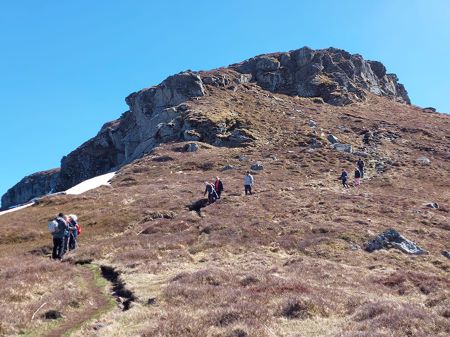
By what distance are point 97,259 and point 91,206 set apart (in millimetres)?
18747

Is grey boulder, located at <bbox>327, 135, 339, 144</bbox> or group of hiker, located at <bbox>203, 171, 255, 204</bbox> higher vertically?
grey boulder, located at <bbox>327, 135, 339, 144</bbox>

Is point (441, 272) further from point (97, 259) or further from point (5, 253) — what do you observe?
point (5, 253)

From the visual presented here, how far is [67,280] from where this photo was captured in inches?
850

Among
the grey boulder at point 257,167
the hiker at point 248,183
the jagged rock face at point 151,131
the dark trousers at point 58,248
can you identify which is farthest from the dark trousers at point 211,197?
the jagged rock face at point 151,131

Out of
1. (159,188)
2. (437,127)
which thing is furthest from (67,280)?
(437,127)

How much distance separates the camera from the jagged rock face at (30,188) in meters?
148

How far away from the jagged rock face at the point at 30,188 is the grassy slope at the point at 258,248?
83618 millimetres

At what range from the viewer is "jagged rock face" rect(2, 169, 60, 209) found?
14788cm

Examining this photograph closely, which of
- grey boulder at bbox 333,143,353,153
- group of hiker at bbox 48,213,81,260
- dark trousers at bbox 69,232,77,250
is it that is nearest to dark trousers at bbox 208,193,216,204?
dark trousers at bbox 69,232,77,250

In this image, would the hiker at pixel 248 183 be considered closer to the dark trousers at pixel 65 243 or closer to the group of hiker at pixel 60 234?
the group of hiker at pixel 60 234

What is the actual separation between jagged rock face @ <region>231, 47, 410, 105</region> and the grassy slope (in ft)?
123

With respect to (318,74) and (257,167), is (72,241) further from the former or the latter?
(318,74)

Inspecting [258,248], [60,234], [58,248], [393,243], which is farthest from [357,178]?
[60,234]

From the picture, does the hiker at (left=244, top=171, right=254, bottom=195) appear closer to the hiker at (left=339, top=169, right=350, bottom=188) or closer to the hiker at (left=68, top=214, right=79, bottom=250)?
the hiker at (left=339, top=169, right=350, bottom=188)
